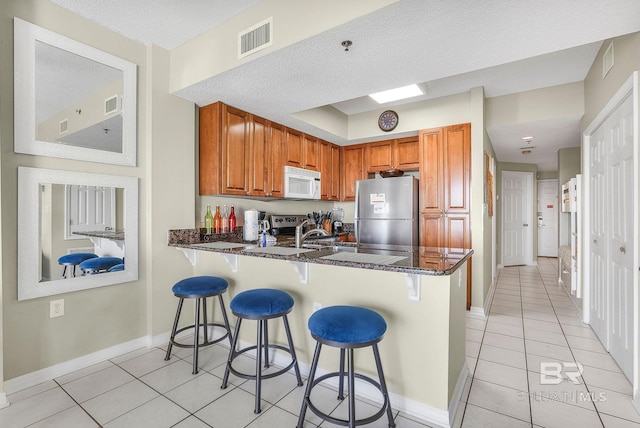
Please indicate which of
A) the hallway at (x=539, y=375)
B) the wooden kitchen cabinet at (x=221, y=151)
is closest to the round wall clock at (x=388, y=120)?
the wooden kitchen cabinet at (x=221, y=151)

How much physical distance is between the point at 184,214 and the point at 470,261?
3189mm

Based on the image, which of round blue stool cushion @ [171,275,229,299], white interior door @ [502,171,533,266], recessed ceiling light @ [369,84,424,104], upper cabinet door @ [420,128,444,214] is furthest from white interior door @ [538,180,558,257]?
round blue stool cushion @ [171,275,229,299]

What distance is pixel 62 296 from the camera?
2.19 meters

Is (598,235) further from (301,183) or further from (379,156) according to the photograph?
(301,183)

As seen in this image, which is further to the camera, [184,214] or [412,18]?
[184,214]

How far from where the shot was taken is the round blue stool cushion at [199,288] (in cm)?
221

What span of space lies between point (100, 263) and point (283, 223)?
206 cm

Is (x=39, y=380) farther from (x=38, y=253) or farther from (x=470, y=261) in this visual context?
(x=470, y=261)

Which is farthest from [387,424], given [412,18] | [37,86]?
[37,86]

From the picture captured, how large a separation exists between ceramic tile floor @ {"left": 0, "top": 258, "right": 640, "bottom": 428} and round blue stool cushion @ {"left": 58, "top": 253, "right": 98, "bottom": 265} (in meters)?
0.81

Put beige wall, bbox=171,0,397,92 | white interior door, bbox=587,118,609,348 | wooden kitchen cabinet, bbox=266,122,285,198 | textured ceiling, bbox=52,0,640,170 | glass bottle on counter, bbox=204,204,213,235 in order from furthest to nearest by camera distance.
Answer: wooden kitchen cabinet, bbox=266,122,285,198, glass bottle on counter, bbox=204,204,213,235, white interior door, bbox=587,118,609,348, beige wall, bbox=171,0,397,92, textured ceiling, bbox=52,0,640,170

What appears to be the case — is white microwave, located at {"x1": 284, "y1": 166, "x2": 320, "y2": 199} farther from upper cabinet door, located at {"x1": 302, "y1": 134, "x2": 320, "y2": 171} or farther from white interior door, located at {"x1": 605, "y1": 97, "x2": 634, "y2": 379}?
white interior door, located at {"x1": 605, "y1": 97, "x2": 634, "y2": 379}

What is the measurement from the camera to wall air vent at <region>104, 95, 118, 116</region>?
247cm

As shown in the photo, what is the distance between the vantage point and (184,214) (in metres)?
2.88
